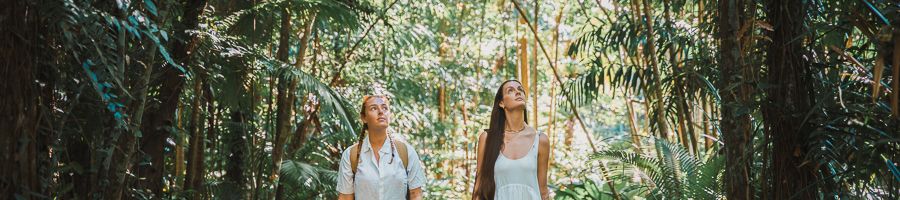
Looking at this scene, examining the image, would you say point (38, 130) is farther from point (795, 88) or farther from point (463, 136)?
point (463, 136)

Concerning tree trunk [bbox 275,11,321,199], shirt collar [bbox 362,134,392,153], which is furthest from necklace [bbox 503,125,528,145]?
tree trunk [bbox 275,11,321,199]

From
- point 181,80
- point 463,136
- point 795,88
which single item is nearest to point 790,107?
point 795,88

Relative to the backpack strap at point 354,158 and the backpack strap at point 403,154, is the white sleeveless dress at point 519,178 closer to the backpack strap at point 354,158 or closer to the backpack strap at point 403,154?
the backpack strap at point 403,154

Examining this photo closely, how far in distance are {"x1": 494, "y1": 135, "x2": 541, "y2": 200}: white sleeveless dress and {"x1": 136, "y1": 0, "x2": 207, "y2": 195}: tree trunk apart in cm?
203

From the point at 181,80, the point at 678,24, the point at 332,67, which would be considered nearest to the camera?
the point at 181,80

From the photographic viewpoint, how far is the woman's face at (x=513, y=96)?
217 inches

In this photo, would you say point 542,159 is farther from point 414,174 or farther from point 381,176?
point 381,176

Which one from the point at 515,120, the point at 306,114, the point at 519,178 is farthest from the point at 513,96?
the point at 306,114

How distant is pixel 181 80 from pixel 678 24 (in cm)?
409

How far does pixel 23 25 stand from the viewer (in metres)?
3.62

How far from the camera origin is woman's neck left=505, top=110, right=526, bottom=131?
5.54 m

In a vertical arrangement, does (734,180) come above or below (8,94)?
below

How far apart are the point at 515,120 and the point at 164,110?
2.11m

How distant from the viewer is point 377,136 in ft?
17.7
